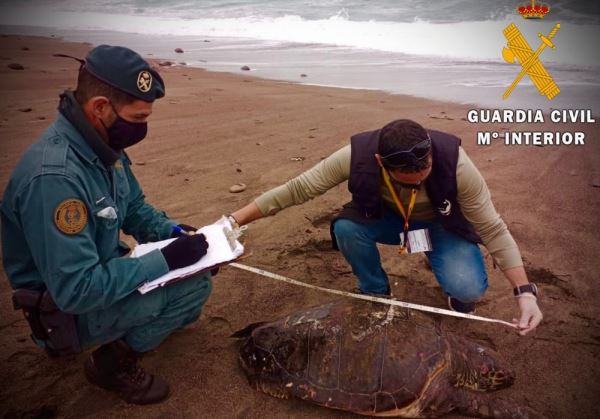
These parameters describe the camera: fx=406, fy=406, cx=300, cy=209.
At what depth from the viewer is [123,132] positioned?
1.62 m

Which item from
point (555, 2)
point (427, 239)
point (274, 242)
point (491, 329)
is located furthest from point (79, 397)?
point (555, 2)

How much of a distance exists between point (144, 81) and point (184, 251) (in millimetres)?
689

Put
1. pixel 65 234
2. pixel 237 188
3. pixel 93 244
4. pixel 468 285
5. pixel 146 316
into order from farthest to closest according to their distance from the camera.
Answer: pixel 237 188 → pixel 468 285 → pixel 146 316 → pixel 93 244 → pixel 65 234

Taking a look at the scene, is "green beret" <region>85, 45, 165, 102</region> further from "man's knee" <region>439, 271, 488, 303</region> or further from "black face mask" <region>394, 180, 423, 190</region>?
"man's knee" <region>439, 271, 488, 303</region>

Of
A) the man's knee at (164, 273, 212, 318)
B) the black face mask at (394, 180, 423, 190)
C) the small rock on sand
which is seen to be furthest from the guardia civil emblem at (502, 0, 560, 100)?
the man's knee at (164, 273, 212, 318)

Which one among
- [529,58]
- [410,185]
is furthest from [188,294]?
[529,58]

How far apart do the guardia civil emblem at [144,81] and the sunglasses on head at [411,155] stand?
3.34 feet

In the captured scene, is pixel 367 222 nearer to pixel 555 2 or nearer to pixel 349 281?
pixel 349 281

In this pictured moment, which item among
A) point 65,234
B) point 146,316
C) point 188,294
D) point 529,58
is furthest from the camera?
point 529,58

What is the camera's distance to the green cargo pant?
1662 mm

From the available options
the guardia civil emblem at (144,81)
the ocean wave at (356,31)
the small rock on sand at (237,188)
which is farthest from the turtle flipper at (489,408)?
the ocean wave at (356,31)

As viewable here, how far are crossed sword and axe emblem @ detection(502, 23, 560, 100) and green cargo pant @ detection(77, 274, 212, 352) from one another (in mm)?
6495

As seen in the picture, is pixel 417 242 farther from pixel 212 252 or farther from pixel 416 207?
pixel 212 252

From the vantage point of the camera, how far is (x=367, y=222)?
7.36ft
